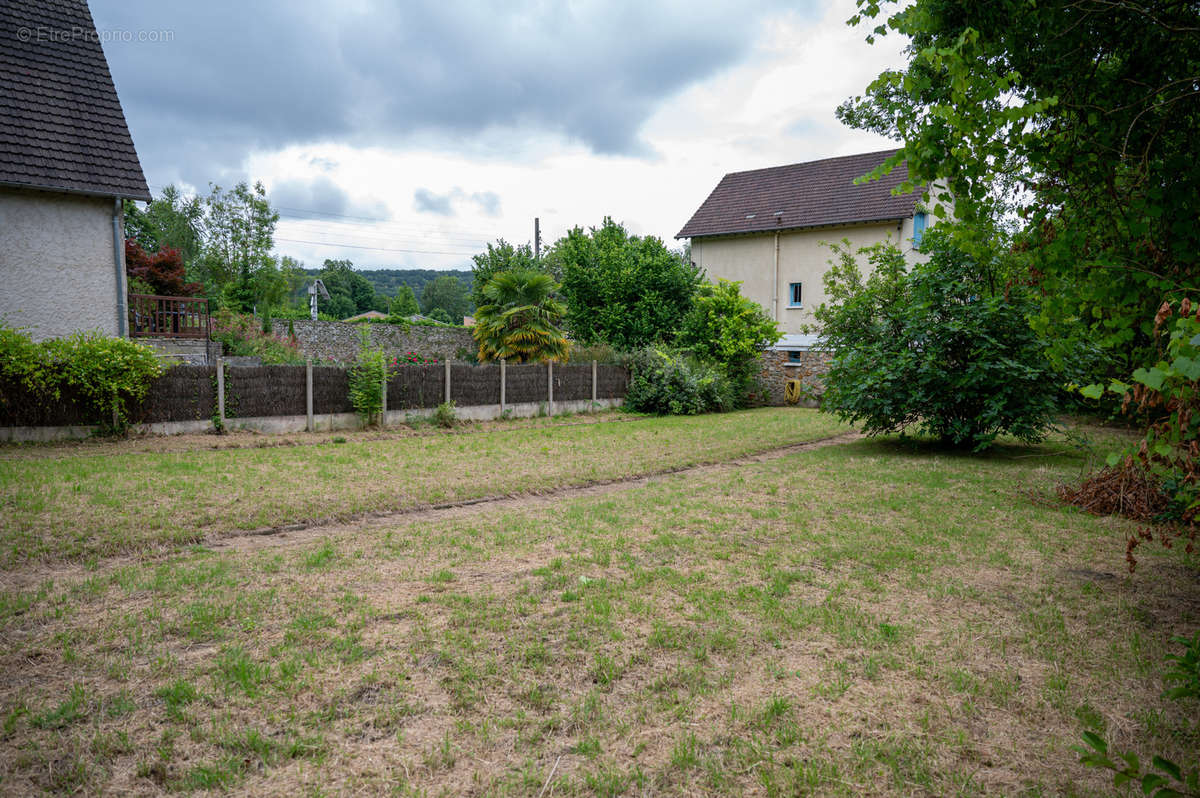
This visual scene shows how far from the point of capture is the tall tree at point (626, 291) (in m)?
23.4

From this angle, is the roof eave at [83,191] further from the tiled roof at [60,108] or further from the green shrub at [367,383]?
the green shrub at [367,383]

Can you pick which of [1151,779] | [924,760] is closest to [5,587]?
[924,760]

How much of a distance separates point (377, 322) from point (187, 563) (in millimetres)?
26197

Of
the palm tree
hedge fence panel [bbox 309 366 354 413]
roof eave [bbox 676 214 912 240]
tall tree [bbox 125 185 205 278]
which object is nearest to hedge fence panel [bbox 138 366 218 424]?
hedge fence panel [bbox 309 366 354 413]

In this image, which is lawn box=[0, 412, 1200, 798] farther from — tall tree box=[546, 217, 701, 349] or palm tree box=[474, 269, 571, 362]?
tall tree box=[546, 217, 701, 349]

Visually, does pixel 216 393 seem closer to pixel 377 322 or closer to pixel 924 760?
pixel 924 760

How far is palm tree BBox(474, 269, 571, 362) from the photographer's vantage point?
1905cm

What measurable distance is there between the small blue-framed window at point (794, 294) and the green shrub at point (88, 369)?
2250cm

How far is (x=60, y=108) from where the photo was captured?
12.7 metres

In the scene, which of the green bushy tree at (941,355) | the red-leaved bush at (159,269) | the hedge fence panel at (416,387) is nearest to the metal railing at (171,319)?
the hedge fence panel at (416,387)

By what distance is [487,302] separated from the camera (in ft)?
66.0

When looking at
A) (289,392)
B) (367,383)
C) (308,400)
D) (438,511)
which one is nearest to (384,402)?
(367,383)

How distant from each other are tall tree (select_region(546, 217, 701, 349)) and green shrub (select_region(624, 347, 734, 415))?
2.32 meters

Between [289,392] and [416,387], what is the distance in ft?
9.17
